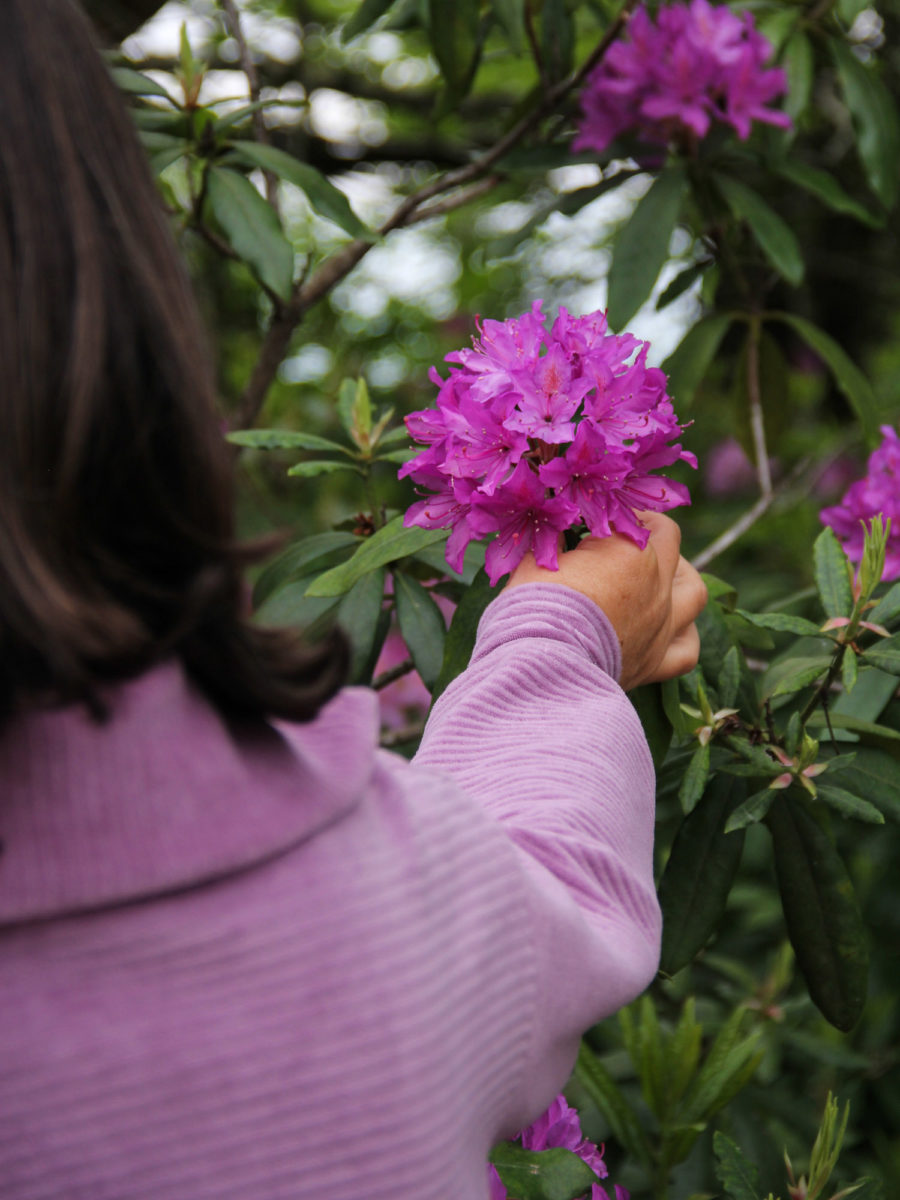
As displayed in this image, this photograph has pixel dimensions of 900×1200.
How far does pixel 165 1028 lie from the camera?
0.58m

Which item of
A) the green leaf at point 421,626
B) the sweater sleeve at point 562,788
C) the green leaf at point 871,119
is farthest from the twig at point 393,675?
the green leaf at point 871,119

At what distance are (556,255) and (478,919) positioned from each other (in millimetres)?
3818

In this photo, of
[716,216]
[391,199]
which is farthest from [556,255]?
[716,216]

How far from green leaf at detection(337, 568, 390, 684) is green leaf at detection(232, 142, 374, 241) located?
0.53 meters

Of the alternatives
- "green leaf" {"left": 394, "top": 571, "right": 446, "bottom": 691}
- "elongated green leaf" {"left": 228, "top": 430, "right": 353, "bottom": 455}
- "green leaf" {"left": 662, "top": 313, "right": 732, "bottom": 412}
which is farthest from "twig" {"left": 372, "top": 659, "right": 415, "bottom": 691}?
"green leaf" {"left": 662, "top": 313, "right": 732, "bottom": 412}

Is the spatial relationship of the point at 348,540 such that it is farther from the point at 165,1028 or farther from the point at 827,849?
the point at 165,1028

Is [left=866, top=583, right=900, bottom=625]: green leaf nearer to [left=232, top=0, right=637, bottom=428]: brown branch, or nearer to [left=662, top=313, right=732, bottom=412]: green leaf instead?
[left=662, top=313, right=732, bottom=412]: green leaf

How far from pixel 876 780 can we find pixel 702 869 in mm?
209

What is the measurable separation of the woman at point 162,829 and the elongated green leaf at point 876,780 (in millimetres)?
677

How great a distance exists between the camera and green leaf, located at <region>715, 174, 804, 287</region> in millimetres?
1863

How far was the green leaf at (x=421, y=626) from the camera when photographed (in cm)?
133

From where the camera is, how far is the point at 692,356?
6.53 feet

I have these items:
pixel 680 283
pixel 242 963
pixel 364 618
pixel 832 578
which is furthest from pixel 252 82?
pixel 242 963

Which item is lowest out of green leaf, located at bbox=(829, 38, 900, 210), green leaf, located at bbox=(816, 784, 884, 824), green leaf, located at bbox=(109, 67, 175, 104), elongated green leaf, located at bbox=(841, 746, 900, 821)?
elongated green leaf, located at bbox=(841, 746, 900, 821)
